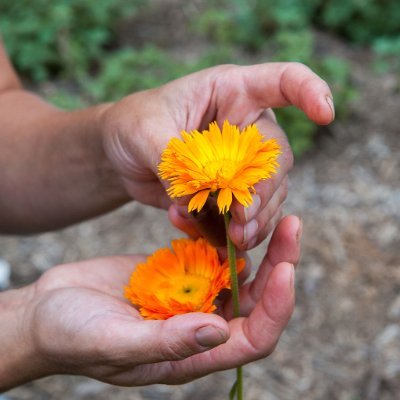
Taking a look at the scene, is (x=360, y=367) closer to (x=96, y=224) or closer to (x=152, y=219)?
(x=152, y=219)

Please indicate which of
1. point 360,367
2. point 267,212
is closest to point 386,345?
point 360,367

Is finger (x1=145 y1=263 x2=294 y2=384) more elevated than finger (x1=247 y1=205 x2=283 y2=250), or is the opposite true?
finger (x1=247 y1=205 x2=283 y2=250)

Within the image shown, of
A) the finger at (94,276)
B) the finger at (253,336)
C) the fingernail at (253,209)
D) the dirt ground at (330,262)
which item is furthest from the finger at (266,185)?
the dirt ground at (330,262)

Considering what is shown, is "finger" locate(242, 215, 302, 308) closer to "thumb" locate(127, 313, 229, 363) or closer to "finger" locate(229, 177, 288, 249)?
"finger" locate(229, 177, 288, 249)

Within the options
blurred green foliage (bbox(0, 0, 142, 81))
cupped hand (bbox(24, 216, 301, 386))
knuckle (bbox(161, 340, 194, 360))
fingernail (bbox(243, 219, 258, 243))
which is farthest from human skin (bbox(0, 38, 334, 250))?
blurred green foliage (bbox(0, 0, 142, 81))

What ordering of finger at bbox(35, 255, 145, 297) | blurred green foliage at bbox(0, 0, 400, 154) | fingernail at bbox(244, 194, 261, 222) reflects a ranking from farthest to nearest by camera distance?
blurred green foliage at bbox(0, 0, 400, 154)
finger at bbox(35, 255, 145, 297)
fingernail at bbox(244, 194, 261, 222)

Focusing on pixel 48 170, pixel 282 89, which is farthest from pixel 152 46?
pixel 282 89

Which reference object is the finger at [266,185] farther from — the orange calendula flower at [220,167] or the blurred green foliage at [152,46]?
the blurred green foliage at [152,46]

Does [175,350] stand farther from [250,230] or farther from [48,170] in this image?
[48,170]

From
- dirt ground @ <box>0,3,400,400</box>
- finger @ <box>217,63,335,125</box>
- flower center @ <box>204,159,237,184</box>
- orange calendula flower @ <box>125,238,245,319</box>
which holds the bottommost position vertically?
dirt ground @ <box>0,3,400,400</box>
